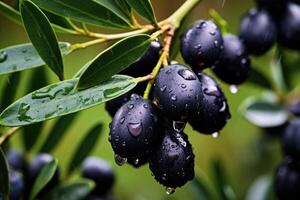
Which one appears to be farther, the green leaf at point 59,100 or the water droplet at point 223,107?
the water droplet at point 223,107

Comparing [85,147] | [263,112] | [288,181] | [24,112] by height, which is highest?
[24,112]

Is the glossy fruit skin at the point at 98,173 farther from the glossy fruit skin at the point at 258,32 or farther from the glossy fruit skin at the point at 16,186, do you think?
the glossy fruit skin at the point at 258,32

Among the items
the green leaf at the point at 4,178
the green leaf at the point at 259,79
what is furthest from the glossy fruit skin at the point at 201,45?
the green leaf at the point at 259,79

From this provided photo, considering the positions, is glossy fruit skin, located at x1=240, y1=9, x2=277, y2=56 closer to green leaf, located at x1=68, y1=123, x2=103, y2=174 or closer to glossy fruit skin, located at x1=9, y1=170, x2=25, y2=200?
green leaf, located at x1=68, y1=123, x2=103, y2=174

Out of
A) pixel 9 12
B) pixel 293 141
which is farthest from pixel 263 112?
pixel 9 12

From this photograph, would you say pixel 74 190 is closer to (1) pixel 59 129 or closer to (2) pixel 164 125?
(1) pixel 59 129

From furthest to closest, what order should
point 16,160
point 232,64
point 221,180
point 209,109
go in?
point 221,180
point 16,160
point 232,64
point 209,109

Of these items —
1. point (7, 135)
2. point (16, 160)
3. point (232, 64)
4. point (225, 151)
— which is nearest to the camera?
point (7, 135)

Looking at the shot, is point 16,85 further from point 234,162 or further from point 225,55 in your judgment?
point 234,162
